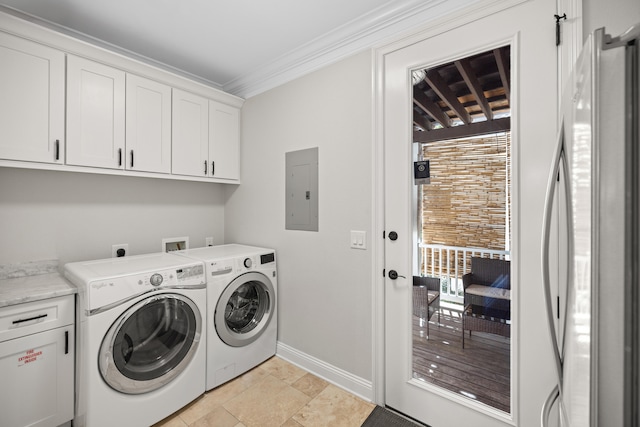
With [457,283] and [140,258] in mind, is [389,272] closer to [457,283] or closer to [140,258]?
[457,283]

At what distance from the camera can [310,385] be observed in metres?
2.18

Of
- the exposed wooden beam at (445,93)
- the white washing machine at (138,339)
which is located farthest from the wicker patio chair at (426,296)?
the white washing machine at (138,339)

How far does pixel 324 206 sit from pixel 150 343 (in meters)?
1.50

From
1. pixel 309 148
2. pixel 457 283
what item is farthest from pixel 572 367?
pixel 309 148

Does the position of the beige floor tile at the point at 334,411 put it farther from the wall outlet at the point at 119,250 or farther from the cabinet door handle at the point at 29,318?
the wall outlet at the point at 119,250

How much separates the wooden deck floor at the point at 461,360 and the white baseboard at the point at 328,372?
16.4 inches

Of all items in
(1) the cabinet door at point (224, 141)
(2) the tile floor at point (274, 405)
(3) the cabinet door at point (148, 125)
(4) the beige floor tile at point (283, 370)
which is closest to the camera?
(2) the tile floor at point (274, 405)

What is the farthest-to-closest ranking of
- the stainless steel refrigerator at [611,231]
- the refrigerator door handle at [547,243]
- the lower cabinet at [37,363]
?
the lower cabinet at [37,363]
the refrigerator door handle at [547,243]
the stainless steel refrigerator at [611,231]

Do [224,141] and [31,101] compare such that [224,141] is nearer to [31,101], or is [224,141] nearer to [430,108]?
[31,101]

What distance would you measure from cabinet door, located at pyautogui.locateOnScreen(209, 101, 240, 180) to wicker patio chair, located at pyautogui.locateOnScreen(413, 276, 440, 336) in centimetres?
199

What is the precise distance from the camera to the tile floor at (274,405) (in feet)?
5.95

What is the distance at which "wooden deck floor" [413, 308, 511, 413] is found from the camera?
60.9 inches

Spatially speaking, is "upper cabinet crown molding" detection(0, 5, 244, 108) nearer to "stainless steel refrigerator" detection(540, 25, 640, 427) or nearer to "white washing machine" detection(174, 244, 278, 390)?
"white washing machine" detection(174, 244, 278, 390)

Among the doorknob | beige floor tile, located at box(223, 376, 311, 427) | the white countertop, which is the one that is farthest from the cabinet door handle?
the doorknob
